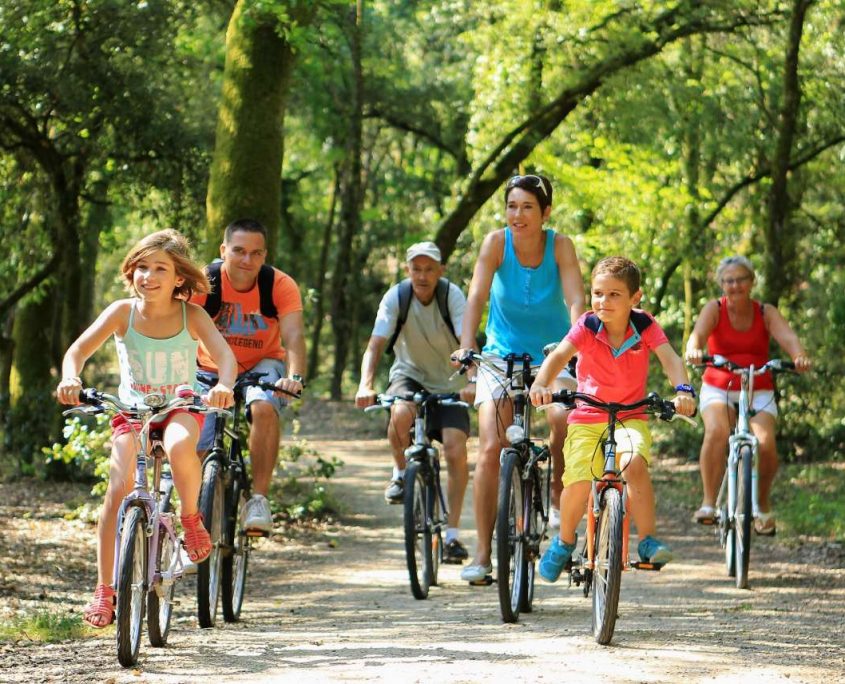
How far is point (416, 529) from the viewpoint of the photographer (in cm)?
896

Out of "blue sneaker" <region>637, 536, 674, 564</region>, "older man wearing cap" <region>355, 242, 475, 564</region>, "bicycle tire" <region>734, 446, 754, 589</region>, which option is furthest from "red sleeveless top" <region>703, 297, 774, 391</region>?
"blue sneaker" <region>637, 536, 674, 564</region>

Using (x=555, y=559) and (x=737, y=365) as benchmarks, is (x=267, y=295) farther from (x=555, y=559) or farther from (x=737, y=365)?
(x=737, y=365)

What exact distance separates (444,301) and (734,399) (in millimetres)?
2490

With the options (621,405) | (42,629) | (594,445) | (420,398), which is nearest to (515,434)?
(594,445)

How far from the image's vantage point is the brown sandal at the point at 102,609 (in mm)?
6629

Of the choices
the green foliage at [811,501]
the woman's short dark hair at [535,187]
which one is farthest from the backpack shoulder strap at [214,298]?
the green foliage at [811,501]

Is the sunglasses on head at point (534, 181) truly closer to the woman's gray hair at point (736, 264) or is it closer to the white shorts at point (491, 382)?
the white shorts at point (491, 382)

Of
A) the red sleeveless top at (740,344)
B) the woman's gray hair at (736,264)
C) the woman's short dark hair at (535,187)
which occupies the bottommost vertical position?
the red sleeveless top at (740,344)

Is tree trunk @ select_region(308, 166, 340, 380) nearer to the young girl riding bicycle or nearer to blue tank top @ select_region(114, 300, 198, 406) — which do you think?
the young girl riding bicycle

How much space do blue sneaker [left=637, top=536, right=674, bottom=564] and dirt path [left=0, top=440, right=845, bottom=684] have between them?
1.32ft

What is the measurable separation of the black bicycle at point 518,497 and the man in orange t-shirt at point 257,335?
3.70 ft

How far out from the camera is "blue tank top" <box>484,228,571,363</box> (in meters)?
8.34

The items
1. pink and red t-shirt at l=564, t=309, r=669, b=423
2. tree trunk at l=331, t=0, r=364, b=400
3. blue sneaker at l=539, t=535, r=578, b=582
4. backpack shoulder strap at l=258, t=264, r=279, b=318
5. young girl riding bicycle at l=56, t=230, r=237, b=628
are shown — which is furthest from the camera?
tree trunk at l=331, t=0, r=364, b=400

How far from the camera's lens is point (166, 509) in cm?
693
